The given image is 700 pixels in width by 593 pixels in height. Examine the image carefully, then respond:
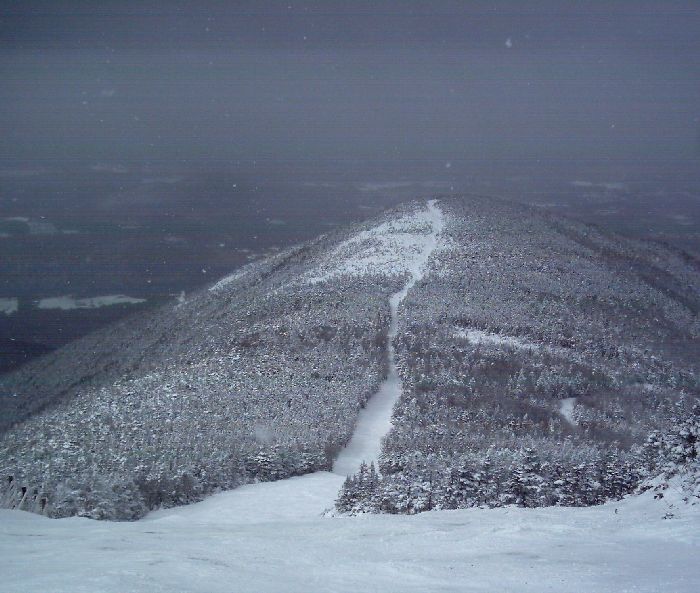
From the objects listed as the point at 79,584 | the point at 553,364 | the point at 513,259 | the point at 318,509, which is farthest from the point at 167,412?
the point at 513,259

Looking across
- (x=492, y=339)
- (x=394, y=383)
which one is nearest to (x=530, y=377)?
(x=492, y=339)

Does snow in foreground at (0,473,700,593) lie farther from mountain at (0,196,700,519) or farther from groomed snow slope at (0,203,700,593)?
mountain at (0,196,700,519)

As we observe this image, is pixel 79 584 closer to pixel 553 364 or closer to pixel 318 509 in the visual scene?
pixel 318 509

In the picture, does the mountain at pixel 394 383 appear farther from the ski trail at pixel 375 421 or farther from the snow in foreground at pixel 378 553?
Result: the snow in foreground at pixel 378 553

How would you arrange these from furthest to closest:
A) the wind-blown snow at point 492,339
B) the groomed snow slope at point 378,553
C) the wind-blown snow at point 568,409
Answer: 1. the wind-blown snow at point 492,339
2. the wind-blown snow at point 568,409
3. the groomed snow slope at point 378,553

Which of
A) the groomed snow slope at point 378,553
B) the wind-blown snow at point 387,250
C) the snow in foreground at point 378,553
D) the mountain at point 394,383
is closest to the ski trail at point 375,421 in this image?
the mountain at point 394,383
